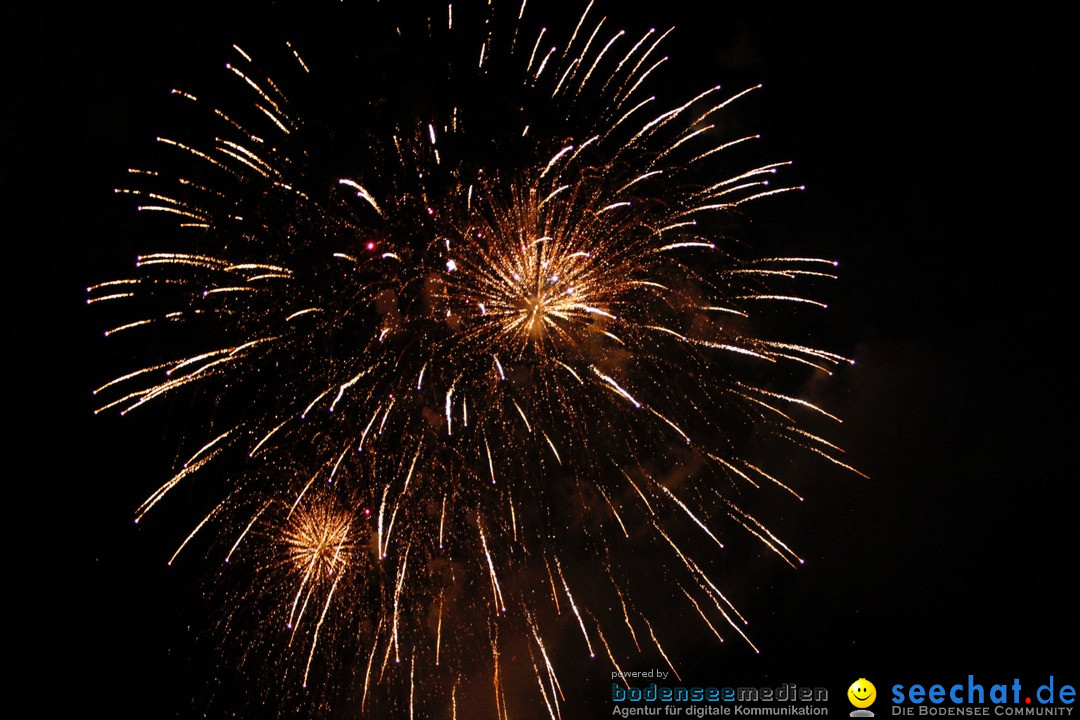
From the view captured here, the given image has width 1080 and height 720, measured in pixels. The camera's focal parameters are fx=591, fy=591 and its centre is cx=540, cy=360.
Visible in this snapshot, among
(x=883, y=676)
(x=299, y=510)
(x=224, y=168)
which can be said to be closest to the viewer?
(x=224, y=168)

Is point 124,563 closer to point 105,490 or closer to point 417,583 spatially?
point 105,490

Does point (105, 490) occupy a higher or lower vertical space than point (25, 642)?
higher

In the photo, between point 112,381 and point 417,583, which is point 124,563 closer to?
point 112,381

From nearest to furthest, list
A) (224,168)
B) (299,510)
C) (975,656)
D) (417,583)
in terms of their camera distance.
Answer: (224,168) → (299,510) → (417,583) → (975,656)

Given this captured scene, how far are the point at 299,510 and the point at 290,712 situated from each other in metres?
3.68

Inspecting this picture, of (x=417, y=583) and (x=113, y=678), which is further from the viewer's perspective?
(x=417, y=583)

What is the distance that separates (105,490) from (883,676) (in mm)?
38079

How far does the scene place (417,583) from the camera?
28.8ft

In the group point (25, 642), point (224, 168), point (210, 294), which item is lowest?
point (25, 642)

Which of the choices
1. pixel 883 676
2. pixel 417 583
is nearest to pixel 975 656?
pixel 883 676

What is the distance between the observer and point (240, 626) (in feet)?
26.2

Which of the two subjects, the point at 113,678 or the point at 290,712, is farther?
the point at 290,712

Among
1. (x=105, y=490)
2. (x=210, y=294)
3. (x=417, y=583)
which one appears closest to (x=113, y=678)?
(x=105, y=490)

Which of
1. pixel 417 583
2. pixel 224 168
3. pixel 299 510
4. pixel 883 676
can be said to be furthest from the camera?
pixel 883 676
